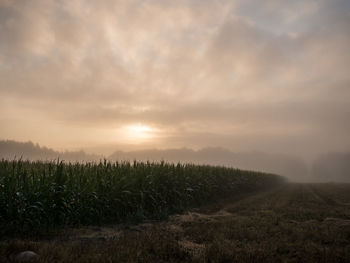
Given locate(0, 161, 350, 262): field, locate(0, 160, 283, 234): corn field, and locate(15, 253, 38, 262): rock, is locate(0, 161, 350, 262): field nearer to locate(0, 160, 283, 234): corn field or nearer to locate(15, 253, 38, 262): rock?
locate(15, 253, 38, 262): rock

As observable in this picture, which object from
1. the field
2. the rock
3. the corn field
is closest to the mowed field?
the field

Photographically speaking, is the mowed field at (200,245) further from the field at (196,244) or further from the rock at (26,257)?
the rock at (26,257)

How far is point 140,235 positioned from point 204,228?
233cm

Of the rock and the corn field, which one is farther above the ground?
the corn field

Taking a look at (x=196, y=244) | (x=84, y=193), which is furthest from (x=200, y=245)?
(x=84, y=193)

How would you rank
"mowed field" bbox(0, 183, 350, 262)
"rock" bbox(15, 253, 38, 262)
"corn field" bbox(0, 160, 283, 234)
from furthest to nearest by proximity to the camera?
"corn field" bbox(0, 160, 283, 234)
"mowed field" bbox(0, 183, 350, 262)
"rock" bbox(15, 253, 38, 262)

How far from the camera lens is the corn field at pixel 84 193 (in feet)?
26.5

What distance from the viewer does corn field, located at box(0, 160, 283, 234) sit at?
26.5ft

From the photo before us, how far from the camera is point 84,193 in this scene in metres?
9.83

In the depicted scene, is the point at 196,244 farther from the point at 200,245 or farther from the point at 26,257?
the point at 26,257

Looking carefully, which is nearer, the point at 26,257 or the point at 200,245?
the point at 26,257

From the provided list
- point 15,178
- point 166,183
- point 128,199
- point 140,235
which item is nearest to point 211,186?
point 166,183

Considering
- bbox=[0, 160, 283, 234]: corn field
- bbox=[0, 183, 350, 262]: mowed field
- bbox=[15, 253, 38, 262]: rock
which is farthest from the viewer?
bbox=[0, 160, 283, 234]: corn field

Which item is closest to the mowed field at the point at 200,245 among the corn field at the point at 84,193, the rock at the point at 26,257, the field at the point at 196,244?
the field at the point at 196,244
